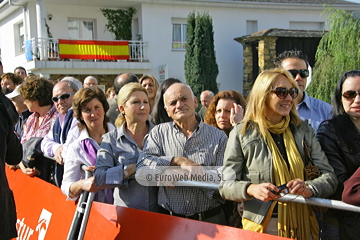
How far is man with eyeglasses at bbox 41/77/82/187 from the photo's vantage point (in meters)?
3.93

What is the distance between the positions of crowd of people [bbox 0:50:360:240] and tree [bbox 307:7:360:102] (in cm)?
963

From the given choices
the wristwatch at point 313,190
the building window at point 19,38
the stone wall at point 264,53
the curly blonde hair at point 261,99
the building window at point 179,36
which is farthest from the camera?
the building window at point 19,38

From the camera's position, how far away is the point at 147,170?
112 inches

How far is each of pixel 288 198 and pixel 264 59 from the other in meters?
18.6

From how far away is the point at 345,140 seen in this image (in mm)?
2604

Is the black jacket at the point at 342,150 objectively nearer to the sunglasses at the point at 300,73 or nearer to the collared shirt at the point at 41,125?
the sunglasses at the point at 300,73

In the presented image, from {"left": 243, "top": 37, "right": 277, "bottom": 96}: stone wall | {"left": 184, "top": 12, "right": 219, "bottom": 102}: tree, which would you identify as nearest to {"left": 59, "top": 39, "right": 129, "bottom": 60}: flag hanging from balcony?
{"left": 184, "top": 12, "right": 219, "bottom": 102}: tree

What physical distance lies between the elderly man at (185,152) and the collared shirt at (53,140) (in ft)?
3.87

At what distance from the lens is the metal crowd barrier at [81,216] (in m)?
3.16

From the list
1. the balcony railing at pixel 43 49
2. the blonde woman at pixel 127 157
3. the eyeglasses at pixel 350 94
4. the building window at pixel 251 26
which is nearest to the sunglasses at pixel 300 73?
the eyeglasses at pixel 350 94

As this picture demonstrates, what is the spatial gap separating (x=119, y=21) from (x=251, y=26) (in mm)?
8002

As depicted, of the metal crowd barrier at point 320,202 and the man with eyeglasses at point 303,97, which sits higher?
the man with eyeglasses at point 303,97

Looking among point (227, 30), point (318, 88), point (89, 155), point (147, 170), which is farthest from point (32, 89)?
point (227, 30)

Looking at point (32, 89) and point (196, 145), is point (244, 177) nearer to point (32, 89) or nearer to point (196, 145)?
point (196, 145)
